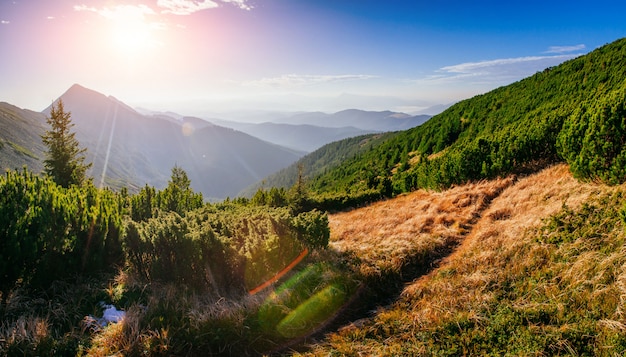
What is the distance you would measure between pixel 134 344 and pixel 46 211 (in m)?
3.88

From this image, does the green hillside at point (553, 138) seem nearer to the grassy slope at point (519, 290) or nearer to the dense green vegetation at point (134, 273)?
the grassy slope at point (519, 290)

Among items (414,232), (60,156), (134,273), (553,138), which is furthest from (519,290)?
(60,156)

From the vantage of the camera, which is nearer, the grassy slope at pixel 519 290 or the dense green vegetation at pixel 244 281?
the grassy slope at pixel 519 290

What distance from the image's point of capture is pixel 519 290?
18.5ft

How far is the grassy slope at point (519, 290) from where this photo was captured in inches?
175

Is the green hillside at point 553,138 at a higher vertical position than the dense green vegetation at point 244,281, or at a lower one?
higher

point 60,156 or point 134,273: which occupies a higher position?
point 60,156

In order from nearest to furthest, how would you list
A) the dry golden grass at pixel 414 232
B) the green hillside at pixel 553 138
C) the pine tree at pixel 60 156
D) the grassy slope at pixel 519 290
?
the grassy slope at pixel 519 290 < the dry golden grass at pixel 414 232 < the green hillside at pixel 553 138 < the pine tree at pixel 60 156

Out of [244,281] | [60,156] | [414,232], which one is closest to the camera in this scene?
[244,281]

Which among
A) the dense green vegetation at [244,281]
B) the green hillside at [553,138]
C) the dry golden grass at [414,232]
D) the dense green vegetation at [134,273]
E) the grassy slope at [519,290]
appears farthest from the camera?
the green hillside at [553,138]

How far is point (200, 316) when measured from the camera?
5547 millimetres

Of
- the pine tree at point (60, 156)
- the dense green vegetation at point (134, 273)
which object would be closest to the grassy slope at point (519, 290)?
the dense green vegetation at point (134, 273)

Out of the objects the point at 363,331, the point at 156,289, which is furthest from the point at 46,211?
the point at 363,331

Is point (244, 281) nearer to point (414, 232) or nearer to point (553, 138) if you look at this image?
point (414, 232)
